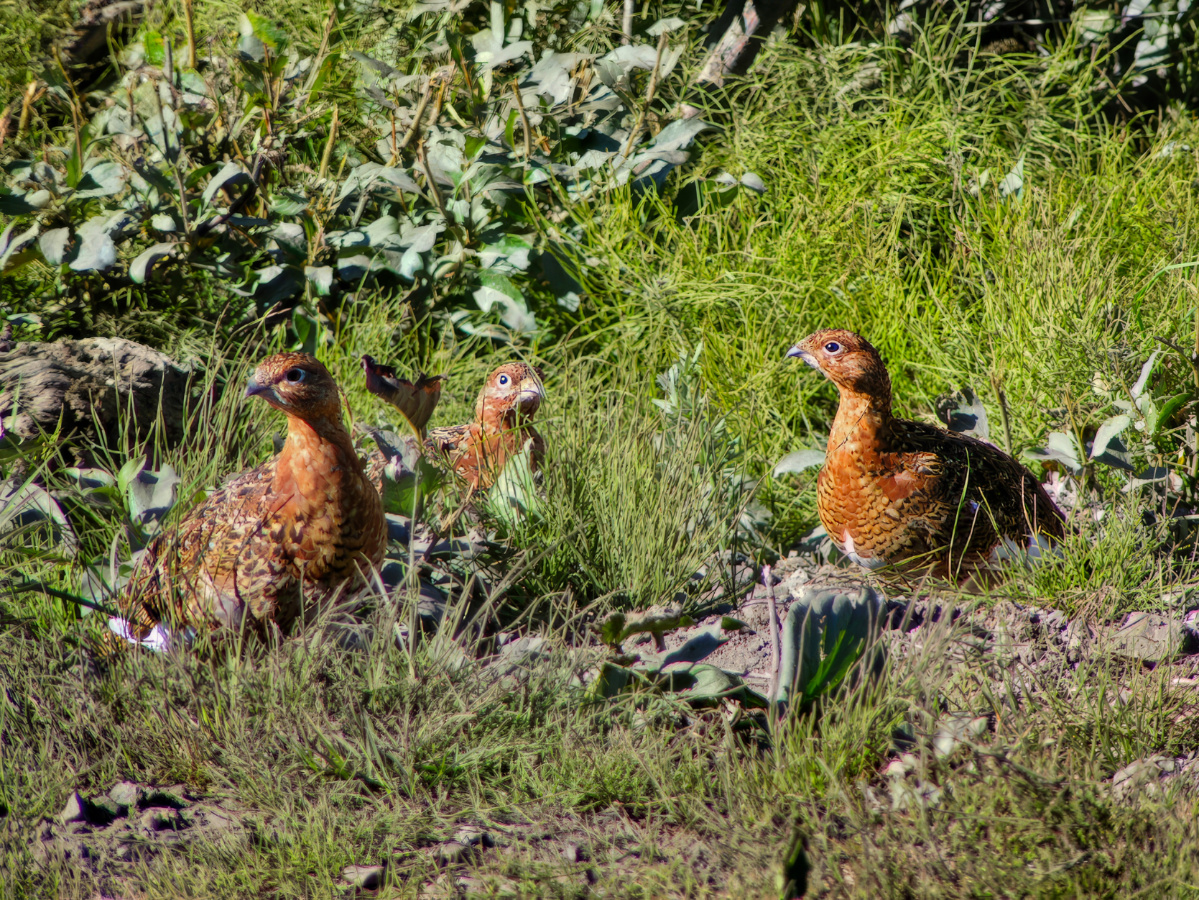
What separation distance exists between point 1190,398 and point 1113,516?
0.63 m

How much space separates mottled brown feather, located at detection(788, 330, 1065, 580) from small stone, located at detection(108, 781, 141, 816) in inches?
72.7

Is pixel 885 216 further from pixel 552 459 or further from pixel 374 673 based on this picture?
pixel 374 673

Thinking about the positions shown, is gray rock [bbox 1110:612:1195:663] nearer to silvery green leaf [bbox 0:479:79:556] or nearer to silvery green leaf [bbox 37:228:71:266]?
silvery green leaf [bbox 0:479:79:556]

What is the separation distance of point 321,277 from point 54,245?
3.04ft

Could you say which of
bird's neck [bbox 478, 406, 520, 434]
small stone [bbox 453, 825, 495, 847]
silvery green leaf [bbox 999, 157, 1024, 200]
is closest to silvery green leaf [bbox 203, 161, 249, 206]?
bird's neck [bbox 478, 406, 520, 434]

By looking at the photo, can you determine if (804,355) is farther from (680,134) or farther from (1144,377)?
(680,134)

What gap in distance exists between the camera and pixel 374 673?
219cm

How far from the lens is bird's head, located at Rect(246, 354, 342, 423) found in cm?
236

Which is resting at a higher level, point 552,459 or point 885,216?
point 885,216

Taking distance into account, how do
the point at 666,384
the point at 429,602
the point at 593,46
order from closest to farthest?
the point at 429,602, the point at 666,384, the point at 593,46

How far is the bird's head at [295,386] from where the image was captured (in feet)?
7.73

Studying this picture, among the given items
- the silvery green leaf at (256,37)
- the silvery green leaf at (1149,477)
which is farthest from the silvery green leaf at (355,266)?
the silvery green leaf at (1149,477)

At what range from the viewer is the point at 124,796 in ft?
6.70

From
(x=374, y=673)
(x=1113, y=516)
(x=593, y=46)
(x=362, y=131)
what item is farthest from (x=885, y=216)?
(x=374, y=673)
